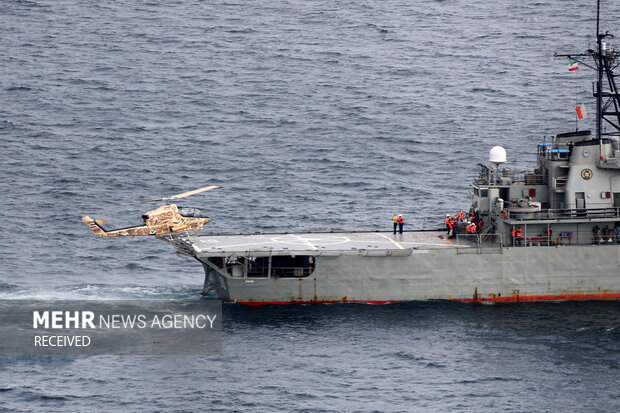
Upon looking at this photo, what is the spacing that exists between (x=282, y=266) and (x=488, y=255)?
12.5m

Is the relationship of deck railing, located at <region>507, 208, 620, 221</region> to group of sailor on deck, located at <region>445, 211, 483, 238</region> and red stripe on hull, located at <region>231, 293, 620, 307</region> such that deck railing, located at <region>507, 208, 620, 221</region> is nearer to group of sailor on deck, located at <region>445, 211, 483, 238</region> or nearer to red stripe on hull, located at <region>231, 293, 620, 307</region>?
group of sailor on deck, located at <region>445, 211, 483, 238</region>

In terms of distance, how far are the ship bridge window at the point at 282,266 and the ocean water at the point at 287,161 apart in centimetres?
233

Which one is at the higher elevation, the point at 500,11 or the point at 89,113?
the point at 500,11

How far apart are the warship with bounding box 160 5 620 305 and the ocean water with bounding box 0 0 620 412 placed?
1.52 metres

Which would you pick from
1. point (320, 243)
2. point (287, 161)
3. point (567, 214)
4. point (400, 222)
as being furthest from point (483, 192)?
point (287, 161)

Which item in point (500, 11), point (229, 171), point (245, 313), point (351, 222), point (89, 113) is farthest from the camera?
point (500, 11)

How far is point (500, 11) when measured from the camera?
405ft

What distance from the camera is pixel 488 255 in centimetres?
6338

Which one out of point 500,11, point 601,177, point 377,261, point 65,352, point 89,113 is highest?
point 500,11

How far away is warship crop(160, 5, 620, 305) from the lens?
62750mm

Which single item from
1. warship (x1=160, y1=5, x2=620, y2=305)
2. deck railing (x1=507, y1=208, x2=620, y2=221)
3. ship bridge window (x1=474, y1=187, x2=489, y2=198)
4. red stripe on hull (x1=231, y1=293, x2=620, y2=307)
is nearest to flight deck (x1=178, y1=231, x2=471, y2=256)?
warship (x1=160, y1=5, x2=620, y2=305)

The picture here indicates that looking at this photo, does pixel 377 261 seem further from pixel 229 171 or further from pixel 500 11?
pixel 500 11

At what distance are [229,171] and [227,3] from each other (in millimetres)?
45619

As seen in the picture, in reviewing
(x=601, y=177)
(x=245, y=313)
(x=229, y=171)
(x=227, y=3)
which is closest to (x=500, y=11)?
(x=227, y=3)
